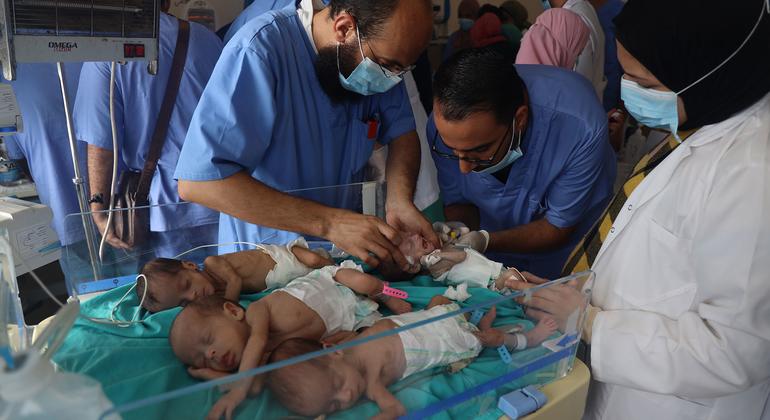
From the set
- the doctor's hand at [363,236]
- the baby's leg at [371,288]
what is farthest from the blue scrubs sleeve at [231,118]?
the baby's leg at [371,288]

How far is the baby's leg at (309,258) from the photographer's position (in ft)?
5.37

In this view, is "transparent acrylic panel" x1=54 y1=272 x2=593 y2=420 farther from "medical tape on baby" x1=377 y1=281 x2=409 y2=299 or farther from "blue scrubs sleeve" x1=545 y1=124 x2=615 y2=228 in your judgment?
"blue scrubs sleeve" x1=545 y1=124 x2=615 y2=228

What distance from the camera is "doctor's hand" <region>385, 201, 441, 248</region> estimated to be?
176 cm

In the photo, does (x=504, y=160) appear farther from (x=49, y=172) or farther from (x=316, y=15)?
(x=49, y=172)

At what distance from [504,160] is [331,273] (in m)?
0.74

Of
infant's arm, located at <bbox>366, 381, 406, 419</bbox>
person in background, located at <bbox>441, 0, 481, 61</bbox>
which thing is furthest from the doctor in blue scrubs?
person in background, located at <bbox>441, 0, 481, 61</bbox>

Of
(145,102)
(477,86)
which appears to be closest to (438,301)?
(477,86)

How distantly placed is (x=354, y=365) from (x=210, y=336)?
488 mm

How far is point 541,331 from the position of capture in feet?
3.98

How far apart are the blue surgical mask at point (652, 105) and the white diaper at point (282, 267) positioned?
1012mm

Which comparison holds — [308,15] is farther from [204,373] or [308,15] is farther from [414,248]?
[204,373]

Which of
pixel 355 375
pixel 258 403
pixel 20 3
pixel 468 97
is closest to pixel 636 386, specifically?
pixel 355 375

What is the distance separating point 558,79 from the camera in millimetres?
1934

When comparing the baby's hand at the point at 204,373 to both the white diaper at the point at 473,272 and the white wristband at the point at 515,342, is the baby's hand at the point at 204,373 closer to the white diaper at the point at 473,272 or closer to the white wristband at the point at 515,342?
the white wristband at the point at 515,342
